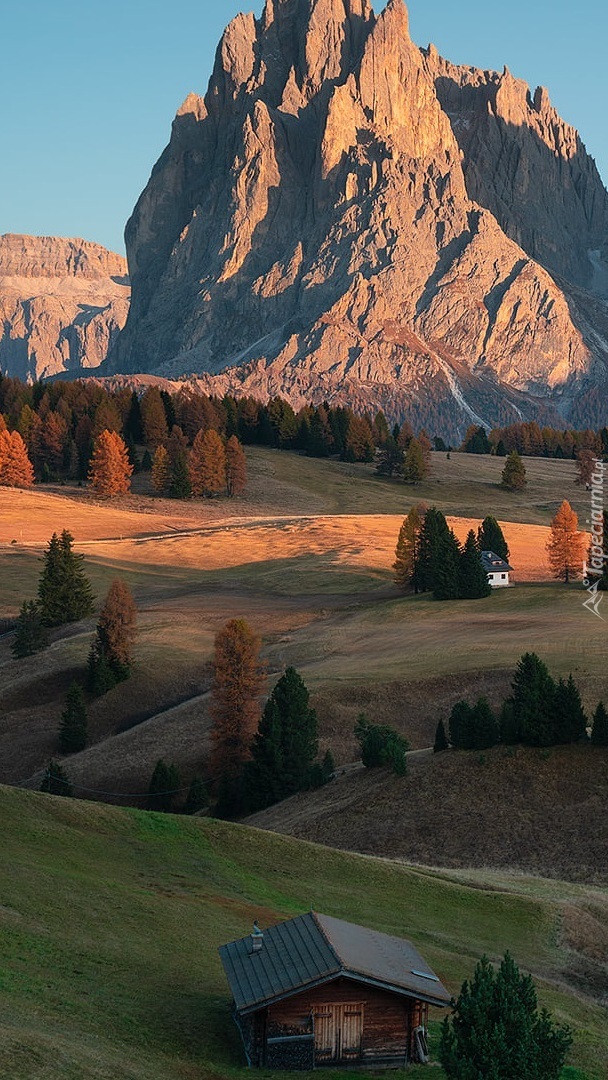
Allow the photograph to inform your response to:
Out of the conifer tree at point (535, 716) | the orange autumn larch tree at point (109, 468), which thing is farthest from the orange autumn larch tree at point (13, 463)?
the conifer tree at point (535, 716)

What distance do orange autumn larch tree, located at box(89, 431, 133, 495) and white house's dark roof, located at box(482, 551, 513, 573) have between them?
6485 cm

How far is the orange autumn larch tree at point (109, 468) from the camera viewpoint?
158125 mm

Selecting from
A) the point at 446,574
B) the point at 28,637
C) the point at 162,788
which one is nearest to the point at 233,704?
the point at 162,788

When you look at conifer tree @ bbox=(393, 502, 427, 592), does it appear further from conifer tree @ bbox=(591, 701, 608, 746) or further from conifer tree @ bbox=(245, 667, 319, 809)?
conifer tree @ bbox=(591, 701, 608, 746)

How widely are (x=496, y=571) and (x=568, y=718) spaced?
159 ft

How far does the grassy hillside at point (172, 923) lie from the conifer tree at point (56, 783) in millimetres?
20818

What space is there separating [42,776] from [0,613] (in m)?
35.5

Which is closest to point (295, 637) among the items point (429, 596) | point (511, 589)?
point (429, 596)

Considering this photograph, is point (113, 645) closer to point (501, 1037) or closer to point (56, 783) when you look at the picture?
point (56, 783)

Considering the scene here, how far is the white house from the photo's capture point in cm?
10650

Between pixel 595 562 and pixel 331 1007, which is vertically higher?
pixel 595 562

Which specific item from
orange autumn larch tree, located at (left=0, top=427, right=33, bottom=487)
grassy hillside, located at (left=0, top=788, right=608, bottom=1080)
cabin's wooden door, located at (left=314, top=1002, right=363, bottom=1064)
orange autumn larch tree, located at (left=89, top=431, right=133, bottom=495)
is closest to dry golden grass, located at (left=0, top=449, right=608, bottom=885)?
orange autumn larch tree, located at (left=89, top=431, right=133, bottom=495)

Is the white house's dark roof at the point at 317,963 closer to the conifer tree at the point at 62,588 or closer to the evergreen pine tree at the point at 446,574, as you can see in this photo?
the evergreen pine tree at the point at 446,574

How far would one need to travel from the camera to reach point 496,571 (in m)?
107
